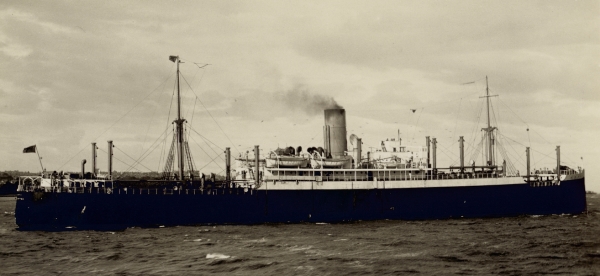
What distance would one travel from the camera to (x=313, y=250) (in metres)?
27.0

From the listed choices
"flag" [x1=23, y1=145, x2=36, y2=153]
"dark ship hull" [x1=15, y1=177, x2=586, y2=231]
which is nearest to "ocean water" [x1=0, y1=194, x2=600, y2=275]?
"dark ship hull" [x1=15, y1=177, x2=586, y2=231]

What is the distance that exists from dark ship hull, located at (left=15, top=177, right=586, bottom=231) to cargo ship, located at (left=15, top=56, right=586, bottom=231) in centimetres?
7

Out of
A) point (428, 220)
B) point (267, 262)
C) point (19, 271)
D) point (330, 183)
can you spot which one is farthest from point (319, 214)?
point (19, 271)

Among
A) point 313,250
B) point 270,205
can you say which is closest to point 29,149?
point 270,205

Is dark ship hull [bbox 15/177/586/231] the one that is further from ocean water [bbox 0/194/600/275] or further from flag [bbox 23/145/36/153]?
flag [bbox 23/145/36/153]

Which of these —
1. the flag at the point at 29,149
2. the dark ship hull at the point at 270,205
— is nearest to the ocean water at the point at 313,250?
the dark ship hull at the point at 270,205

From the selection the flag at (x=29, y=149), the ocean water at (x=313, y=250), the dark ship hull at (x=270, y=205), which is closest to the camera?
the ocean water at (x=313, y=250)

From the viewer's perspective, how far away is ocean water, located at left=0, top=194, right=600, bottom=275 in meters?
22.6

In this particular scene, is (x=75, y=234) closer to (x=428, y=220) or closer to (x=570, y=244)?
(x=428, y=220)

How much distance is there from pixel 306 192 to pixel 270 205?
309cm

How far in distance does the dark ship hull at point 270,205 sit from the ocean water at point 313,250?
186 centimetres

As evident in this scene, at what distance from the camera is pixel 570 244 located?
1139 inches

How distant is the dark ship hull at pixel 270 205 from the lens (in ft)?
123

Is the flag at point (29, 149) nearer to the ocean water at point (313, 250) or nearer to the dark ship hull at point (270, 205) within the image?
the dark ship hull at point (270, 205)
